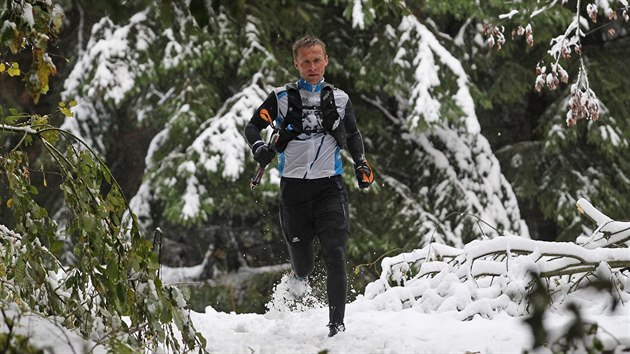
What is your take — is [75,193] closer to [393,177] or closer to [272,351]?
[272,351]

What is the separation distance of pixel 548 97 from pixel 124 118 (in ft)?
23.0

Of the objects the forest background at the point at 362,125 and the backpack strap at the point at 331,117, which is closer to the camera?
the backpack strap at the point at 331,117

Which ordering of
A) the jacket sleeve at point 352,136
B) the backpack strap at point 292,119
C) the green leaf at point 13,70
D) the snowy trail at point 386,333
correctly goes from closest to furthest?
the green leaf at point 13,70
the snowy trail at point 386,333
the backpack strap at point 292,119
the jacket sleeve at point 352,136

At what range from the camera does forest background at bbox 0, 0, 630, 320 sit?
11.1 meters

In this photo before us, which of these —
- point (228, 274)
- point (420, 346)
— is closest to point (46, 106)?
point (228, 274)

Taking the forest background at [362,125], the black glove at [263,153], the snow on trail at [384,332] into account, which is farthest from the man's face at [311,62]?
the forest background at [362,125]

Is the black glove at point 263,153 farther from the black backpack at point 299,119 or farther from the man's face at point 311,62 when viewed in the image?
the man's face at point 311,62

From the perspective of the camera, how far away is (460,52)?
12.5 meters

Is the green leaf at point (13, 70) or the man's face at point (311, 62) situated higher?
the man's face at point (311, 62)

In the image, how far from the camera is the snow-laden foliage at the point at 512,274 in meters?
5.22

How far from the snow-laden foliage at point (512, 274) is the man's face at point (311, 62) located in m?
1.60

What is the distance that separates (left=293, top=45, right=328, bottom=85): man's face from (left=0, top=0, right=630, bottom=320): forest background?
4466 mm

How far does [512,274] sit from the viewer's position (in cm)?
543

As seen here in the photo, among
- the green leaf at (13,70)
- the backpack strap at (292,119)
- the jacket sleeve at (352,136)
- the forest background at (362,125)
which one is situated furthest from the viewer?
the forest background at (362,125)
